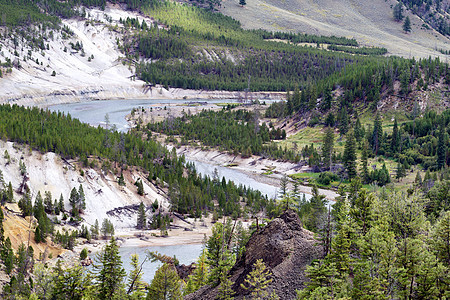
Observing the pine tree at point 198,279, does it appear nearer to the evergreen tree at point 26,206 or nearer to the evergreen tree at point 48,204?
the evergreen tree at point 26,206

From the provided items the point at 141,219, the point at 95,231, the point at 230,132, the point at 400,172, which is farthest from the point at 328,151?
the point at 95,231

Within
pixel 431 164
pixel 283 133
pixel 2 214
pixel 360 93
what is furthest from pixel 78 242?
pixel 360 93

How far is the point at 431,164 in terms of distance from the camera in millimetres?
117875

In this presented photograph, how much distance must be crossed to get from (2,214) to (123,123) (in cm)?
11168

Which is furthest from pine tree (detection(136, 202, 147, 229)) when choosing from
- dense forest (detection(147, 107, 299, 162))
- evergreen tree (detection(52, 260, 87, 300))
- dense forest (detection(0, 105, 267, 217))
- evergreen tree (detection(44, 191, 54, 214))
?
dense forest (detection(147, 107, 299, 162))

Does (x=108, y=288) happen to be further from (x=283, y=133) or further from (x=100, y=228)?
(x=283, y=133)

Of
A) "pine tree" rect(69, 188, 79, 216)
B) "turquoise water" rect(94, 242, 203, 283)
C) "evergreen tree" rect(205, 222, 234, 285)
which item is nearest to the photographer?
"evergreen tree" rect(205, 222, 234, 285)

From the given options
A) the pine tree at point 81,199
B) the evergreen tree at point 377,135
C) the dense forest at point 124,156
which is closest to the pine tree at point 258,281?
the pine tree at point 81,199

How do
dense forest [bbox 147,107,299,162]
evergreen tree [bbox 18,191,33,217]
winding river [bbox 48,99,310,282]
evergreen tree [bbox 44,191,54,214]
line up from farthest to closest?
dense forest [bbox 147,107,299,162], evergreen tree [bbox 44,191,54,214], evergreen tree [bbox 18,191,33,217], winding river [bbox 48,99,310,282]

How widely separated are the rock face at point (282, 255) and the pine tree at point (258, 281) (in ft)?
1.85

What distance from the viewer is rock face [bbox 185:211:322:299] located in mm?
39469

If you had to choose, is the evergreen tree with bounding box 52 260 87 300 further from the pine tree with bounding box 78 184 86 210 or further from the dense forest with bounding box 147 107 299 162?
the dense forest with bounding box 147 107 299 162

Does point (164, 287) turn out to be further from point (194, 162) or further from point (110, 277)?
point (194, 162)

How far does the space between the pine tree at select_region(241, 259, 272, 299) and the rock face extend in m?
0.56
